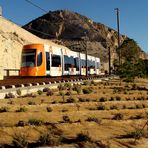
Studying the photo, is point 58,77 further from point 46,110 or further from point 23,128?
point 23,128

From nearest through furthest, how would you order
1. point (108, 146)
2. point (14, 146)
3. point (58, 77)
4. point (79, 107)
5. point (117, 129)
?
point (108, 146) < point (14, 146) < point (117, 129) < point (79, 107) < point (58, 77)

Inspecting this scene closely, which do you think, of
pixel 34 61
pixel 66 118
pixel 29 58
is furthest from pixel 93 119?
pixel 29 58

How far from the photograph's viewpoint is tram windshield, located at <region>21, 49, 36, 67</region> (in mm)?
42531

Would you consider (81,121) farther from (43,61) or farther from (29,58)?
(29,58)

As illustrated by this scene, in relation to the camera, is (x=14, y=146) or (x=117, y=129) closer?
(x=14, y=146)

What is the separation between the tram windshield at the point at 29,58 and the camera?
42.5 m

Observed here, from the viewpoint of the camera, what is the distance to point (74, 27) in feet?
631

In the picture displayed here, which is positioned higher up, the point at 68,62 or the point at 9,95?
the point at 68,62

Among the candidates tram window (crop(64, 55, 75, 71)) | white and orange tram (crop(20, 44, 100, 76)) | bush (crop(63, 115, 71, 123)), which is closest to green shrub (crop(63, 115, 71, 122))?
bush (crop(63, 115, 71, 123))

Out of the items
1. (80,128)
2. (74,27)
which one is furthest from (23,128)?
(74,27)

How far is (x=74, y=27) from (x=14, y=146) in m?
182

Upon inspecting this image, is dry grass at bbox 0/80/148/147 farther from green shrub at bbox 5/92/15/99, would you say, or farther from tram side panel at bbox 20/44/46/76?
tram side panel at bbox 20/44/46/76

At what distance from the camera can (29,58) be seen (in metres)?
42.9

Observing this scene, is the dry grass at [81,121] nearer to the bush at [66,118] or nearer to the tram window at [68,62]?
the bush at [66,118]
